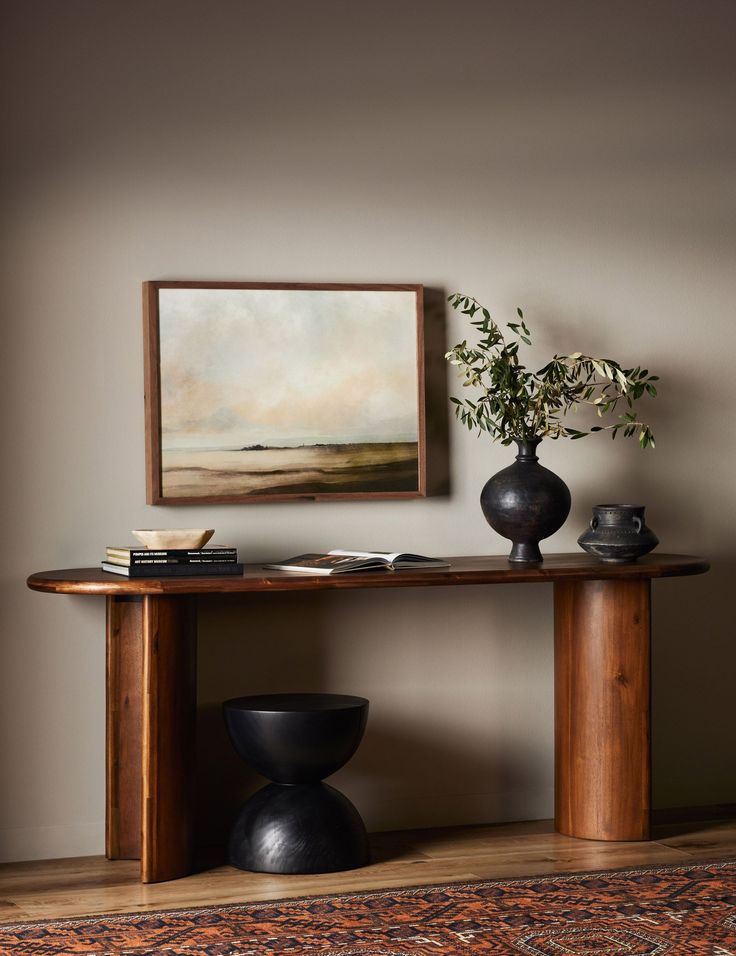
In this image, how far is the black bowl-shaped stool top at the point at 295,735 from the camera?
11.3 feet

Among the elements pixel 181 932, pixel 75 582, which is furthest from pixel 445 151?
pixel 181 932

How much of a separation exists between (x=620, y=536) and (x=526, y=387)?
2.05 ft

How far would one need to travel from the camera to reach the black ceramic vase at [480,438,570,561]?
372 centimetres

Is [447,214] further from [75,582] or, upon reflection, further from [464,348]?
[75,582]

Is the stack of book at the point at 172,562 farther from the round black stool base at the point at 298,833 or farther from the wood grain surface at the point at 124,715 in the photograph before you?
the round black stool base at the point at 298,833

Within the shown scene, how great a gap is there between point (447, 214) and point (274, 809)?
6.24ft

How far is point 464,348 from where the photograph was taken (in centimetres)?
390

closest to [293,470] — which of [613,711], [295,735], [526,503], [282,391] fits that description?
[282,391]

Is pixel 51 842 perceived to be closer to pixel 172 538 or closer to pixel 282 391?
pixel 172 538

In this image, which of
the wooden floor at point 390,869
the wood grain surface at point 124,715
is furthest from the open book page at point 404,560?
the wooden floor at point 390,869

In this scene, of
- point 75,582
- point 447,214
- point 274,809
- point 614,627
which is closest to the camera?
point 75,582

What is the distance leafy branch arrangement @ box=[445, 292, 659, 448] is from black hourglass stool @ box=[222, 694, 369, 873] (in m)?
0.97

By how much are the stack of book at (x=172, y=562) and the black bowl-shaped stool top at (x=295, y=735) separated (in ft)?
1.34

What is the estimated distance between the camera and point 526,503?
3713mm
